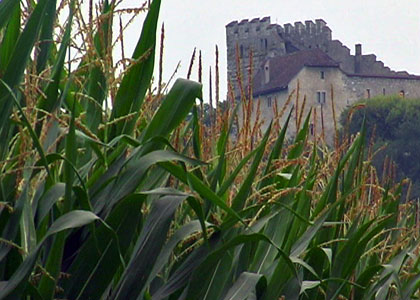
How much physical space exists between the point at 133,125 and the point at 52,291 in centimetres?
36

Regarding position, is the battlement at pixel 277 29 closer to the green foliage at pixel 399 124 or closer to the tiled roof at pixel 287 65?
the tiled roof at pixel 287 65

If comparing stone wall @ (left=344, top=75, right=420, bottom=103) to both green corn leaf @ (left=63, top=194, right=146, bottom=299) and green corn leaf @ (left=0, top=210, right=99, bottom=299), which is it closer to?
green corn leaf @ (left=63, top=194, right=146, bottom=299)

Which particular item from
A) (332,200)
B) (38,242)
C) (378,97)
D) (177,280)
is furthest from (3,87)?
(378,97)

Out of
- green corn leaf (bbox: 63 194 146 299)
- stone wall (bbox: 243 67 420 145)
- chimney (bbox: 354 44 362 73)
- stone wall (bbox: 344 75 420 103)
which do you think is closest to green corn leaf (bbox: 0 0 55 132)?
green corn leaf (bbox: 63 194 146 299)

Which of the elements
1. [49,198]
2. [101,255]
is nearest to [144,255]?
[101,255]

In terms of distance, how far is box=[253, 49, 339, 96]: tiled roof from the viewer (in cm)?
6191

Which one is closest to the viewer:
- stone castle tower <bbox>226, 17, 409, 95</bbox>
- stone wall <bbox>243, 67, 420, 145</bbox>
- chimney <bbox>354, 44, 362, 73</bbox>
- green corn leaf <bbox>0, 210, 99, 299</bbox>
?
green corn leaf <bbox>0, 210, 99, 299</bbox>

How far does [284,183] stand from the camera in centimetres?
230

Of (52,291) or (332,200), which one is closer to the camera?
(52,291)

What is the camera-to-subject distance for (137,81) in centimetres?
195

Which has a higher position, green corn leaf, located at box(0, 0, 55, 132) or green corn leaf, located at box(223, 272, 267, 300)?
green corn leaf, located at box(0, 0, 55, 132)

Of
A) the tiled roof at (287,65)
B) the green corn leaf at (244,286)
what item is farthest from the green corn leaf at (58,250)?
the tiled roof at (287,65)

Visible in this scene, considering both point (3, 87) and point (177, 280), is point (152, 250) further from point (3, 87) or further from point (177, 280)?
point (3, 87)

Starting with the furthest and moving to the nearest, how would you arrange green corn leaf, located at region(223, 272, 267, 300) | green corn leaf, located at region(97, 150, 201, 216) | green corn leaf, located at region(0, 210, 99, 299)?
green corn leaf, located at region(223, 272, 267, 300), green corn leaf, located at region(97, 150, 201, 216), green corn leaf, located at region(0, 210, 99, 299)
